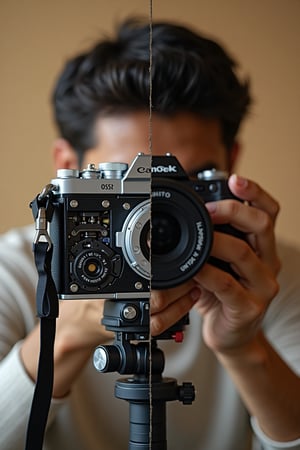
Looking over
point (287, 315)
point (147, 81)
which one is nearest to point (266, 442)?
point (287, 315)

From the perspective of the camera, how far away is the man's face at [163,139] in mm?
372

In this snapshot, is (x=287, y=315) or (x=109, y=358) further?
(x=287, y=315)

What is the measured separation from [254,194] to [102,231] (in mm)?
122

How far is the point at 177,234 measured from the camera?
0.35 m

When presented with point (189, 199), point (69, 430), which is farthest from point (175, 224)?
point (69, 430)

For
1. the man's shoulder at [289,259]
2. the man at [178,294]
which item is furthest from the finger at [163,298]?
the man's shoulder at [289,259]

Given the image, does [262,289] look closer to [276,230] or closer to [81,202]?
[276,230]

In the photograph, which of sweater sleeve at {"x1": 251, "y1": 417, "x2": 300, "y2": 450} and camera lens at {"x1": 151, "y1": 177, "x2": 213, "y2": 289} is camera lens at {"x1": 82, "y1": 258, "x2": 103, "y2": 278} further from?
sweater sleeve at {"x1": 251, "y1": 417, "x2": 300, "y2": 450}

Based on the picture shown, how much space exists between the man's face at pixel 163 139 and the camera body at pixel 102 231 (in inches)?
1.3

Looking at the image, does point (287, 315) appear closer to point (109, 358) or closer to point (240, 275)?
point (240, 275)

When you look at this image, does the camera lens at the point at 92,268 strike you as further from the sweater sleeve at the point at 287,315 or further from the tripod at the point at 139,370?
the sweater sleeve at the point at 287,315

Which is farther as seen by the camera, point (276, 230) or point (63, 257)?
point (276, 230)

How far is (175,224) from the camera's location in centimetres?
34

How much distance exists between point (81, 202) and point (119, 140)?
7 centimetres
